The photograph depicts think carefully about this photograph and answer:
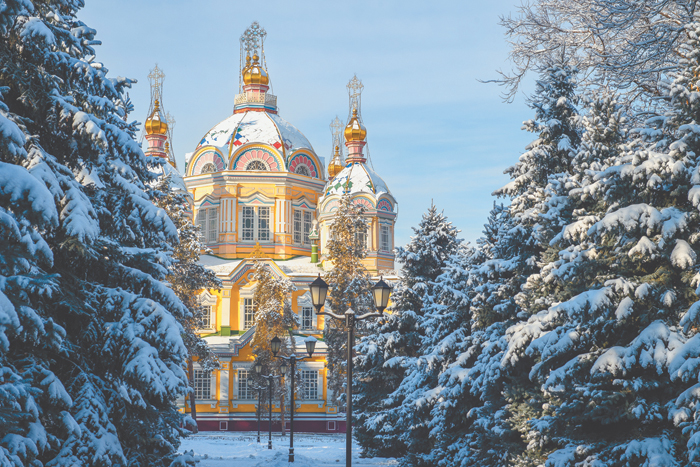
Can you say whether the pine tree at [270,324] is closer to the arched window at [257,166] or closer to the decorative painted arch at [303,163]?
the arched window at [257,166]

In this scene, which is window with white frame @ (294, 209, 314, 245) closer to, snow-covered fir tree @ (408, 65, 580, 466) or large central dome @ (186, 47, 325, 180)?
large central dome @ (186, 47, 325, 180)

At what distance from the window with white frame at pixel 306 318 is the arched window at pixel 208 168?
374 inches

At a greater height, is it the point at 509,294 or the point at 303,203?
the point at 303,203

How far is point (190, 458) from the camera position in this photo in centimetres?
1124

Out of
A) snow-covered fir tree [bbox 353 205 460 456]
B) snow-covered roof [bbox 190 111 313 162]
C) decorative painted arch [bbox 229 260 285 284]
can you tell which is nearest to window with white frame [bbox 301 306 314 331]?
decorative painted arch [bbox 229 260 285 284]

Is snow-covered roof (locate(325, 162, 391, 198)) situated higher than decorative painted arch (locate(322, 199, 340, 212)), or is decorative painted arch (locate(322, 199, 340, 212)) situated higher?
snow-covered roof (locate(325, 162, 391, 198))

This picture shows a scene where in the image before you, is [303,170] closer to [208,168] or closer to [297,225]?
[297,225]

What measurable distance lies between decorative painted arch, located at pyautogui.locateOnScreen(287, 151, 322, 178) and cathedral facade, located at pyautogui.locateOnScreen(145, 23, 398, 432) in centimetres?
6

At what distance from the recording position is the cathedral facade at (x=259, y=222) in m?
40.8

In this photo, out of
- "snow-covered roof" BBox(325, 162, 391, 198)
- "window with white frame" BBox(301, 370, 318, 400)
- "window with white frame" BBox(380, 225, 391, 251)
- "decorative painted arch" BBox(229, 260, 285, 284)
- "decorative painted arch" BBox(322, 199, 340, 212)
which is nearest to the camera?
"window with white frame" BBox(301, 370, 318, 400)

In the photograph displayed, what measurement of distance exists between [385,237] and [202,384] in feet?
42.5

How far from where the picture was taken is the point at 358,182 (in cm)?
4528

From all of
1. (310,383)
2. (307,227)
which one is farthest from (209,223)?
(310,383)

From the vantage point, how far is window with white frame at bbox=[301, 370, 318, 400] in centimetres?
4075
